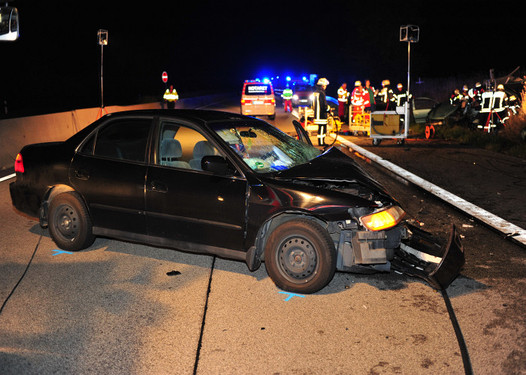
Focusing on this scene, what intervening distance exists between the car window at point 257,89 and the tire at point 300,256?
2385cm

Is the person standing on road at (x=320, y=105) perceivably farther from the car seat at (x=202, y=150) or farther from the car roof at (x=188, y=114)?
the car seat at (x=202, y=150)

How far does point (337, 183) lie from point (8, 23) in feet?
11.2

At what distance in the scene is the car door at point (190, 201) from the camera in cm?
530

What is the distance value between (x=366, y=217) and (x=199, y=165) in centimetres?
173

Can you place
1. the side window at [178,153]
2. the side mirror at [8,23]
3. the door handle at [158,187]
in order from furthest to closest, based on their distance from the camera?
the side window at [178,153]
the door handle at [158,187]
the side mirror at [8,23]

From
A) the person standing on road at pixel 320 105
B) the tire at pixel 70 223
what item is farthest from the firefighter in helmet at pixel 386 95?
the tire at pixel 70 223

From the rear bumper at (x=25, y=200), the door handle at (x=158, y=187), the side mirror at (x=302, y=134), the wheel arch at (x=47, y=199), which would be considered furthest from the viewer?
the side mirror at (x=302, y=134)

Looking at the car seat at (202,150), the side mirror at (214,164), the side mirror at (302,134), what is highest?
the side mirror at (302,134)

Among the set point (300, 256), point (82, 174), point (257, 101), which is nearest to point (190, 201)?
point (300, 256)

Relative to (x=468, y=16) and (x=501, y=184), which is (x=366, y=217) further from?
(x=468, y=16)

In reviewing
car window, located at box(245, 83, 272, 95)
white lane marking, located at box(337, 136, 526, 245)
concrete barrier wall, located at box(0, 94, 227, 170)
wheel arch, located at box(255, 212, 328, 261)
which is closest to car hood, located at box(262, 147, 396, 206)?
wheel arch, located at box(255, 212, 328, 261)

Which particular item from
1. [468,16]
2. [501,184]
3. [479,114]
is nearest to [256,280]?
[501,184]

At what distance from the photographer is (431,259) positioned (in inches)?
212

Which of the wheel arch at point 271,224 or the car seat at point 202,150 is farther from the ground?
the car seat at point 202,150
